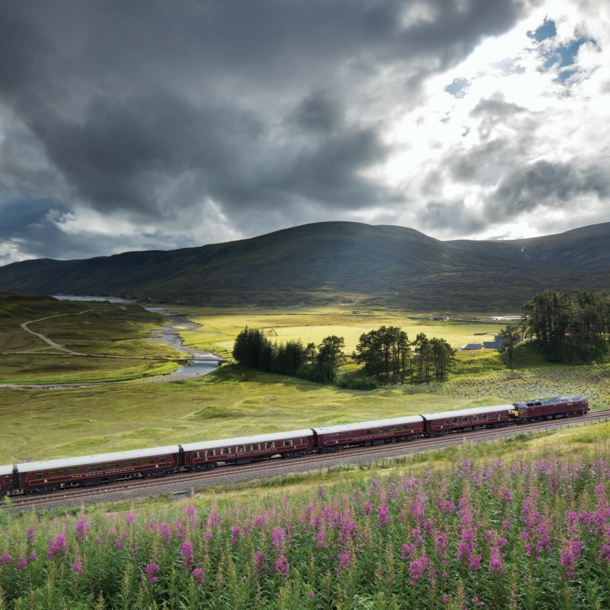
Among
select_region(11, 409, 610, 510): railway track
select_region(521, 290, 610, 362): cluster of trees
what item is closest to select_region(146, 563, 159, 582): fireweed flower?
select_region(11, 409, 610, 510): railway track

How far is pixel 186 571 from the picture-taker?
11.5 meters

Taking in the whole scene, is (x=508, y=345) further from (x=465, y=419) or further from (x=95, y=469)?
(x=95, y=469)

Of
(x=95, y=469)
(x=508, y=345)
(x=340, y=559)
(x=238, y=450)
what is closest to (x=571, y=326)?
(x=508, y=345)

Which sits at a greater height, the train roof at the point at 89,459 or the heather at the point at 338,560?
the heather at the point at 338,560

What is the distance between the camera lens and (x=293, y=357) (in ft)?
386

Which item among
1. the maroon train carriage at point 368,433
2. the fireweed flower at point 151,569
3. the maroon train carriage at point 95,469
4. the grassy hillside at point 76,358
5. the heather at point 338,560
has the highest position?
the grassy hillside at point 76,358

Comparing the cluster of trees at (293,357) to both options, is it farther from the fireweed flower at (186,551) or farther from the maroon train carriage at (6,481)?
the fireweed flower at (186,551)

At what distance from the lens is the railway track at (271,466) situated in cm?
3644

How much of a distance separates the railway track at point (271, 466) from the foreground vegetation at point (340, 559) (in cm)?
2304

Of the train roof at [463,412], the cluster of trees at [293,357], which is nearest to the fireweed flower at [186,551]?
the train roof at [463,412]

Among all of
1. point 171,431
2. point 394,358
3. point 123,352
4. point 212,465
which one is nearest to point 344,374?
point 394,358

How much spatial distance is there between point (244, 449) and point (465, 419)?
2760 centimetres

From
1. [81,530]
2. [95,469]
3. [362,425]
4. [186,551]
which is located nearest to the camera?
[186,551]

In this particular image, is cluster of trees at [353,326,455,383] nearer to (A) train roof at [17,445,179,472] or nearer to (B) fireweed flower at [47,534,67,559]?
(A) train roof at [17,445,179,472]
